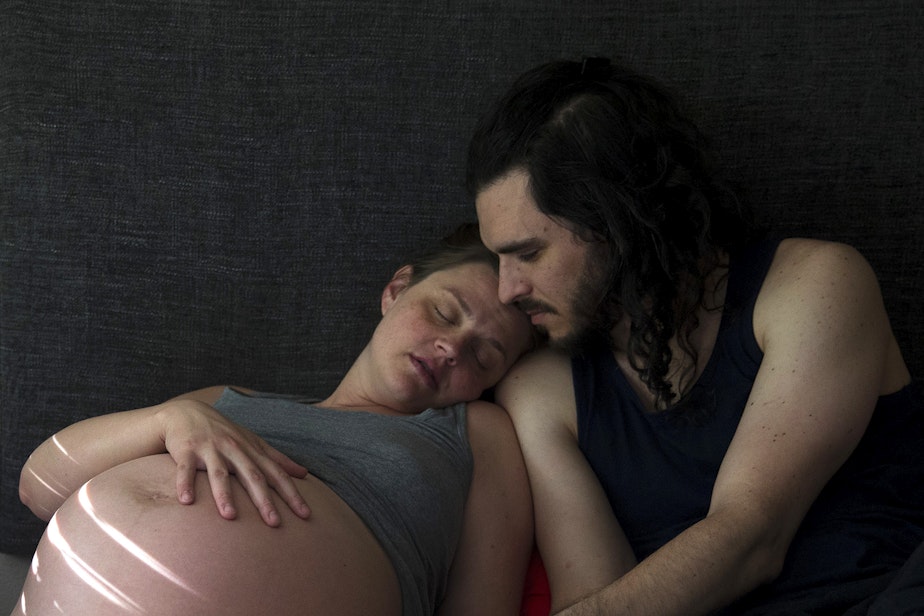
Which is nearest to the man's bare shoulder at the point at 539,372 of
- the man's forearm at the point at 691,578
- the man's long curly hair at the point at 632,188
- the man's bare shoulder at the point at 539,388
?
the man's bare shoulder at the point at 539,388

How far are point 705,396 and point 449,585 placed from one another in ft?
1.70

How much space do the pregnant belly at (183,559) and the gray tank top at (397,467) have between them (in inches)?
3.5

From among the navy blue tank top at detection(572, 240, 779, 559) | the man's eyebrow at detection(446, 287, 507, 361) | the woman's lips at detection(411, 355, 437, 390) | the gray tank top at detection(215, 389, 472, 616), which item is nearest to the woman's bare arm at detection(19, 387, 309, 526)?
the gray tank top at detection(215, 389, 472, 616)

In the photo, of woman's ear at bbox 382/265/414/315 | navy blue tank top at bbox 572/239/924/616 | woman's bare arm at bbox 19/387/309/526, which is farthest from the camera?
woman's ear at bbox 382/265/414/315

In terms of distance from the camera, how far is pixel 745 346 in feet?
5.03

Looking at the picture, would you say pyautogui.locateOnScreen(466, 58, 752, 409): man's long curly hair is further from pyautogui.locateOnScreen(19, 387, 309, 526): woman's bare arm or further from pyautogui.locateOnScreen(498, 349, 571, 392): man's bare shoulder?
pyautogui.locateOnScreen(19, 387, 309, 526): woman's bare arm

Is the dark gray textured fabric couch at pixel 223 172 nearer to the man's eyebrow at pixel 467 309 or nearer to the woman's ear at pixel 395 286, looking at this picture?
the woman's ear at pixel 395 286

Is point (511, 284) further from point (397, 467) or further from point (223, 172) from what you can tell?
point (223, 172)

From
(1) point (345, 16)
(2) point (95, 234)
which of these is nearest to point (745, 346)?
(1) point (345, 16)

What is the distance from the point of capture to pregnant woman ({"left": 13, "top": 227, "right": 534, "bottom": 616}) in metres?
1.20

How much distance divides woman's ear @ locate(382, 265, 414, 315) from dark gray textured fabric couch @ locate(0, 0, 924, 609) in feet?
0.21

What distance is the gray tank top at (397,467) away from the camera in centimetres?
142

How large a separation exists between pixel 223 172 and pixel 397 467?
→ 2.35 ft

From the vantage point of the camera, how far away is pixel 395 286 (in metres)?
1.78
